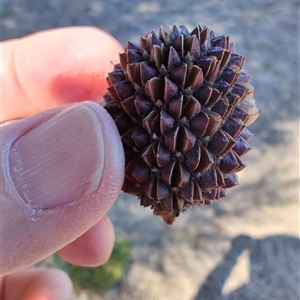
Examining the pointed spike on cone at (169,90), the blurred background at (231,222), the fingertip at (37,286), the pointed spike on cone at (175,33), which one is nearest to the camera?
the pointed spike on cone at (169,90)

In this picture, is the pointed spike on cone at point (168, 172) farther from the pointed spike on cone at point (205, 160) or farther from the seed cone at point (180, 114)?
the pointed spike on cone at point (205, 160)

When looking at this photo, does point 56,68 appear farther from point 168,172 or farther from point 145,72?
point 168,172

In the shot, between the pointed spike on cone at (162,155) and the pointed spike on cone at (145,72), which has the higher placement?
the pointed spike on cone at (145,72)

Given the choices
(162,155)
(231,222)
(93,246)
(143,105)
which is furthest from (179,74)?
(231,222)

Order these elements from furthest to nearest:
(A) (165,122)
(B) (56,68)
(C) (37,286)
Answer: (B) (56,68), (C) (37,286), (A) (165,122)

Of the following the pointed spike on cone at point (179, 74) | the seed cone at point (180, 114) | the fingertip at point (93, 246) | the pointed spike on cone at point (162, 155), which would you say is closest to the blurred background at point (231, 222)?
the fingertip at point (93, 246)

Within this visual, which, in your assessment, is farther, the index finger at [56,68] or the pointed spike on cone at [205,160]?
the index finger at [56,68]
